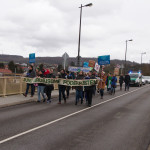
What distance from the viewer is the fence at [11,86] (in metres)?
12.0

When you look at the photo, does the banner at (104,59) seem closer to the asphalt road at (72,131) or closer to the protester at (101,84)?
the protester at (101,84)

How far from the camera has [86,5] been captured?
20.6 metres

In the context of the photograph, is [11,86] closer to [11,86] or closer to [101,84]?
[11,86]

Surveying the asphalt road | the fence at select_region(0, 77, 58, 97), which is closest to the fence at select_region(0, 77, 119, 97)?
the fence at select_region(0, 77, 58, 97)

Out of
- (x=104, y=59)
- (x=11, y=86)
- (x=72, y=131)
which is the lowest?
(x=72, y=131)

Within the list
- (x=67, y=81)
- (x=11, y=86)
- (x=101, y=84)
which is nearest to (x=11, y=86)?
(x=11, y=86)

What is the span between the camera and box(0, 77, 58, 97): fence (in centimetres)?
1201

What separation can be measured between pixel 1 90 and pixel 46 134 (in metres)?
7.15

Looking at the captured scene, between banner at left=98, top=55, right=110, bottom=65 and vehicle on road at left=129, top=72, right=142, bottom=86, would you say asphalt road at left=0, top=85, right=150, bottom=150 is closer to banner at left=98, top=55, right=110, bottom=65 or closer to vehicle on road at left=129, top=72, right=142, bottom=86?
banner at left=98, top=55, right=110, bottom=65

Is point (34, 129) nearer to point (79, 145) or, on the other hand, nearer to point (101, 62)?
point (79, 145)

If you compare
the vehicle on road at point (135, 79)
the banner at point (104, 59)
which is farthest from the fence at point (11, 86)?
the vehicle on road at point (135, 79)

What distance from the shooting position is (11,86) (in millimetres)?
12719

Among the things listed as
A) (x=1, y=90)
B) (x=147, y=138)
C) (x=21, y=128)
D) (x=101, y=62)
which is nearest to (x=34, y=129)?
(x=21, y=128)

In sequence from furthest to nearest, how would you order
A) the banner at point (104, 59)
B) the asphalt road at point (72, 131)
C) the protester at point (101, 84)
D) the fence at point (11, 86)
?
the banner at point (104, 59), the protester at point (101, 84), the fence at point (11, 86), the asphalt road at point (72, 131)
